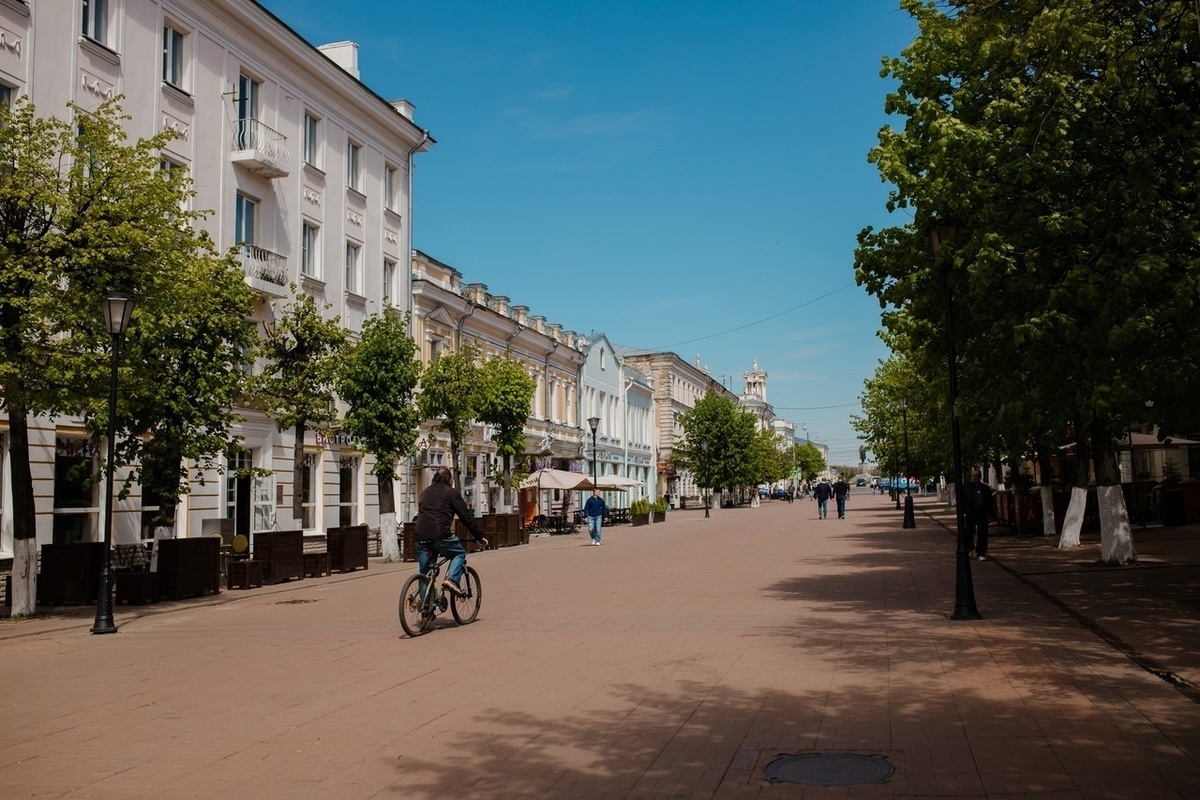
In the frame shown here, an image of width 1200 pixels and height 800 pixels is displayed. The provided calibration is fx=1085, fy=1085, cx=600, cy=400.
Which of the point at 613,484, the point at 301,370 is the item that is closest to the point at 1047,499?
the point at 301,370

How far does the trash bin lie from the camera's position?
28572mm

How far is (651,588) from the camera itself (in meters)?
17.3

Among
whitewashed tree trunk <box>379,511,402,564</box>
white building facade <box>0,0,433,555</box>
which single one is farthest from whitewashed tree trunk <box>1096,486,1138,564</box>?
whitewashed tree trunk <box>379,511,402,564</box>

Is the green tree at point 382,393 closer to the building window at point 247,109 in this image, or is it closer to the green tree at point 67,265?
the building window at point 247,109

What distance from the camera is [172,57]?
2470cm

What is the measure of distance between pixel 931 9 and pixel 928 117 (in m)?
1.80

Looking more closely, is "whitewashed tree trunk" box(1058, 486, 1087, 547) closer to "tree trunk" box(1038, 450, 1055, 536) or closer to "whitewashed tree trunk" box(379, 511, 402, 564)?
"tree trunk" box(1038, 450, 1055, 536)

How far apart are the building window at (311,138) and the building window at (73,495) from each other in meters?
12.0

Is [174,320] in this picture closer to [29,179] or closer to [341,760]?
[29,179]

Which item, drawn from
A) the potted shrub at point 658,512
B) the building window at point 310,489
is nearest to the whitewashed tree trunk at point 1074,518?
the building window at point 310,489

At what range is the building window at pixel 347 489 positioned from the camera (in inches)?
1238

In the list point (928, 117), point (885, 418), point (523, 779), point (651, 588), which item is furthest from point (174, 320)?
point (885, 418)

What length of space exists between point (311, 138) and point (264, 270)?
5.84 metres

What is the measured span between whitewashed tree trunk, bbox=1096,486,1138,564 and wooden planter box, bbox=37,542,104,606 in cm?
1613
